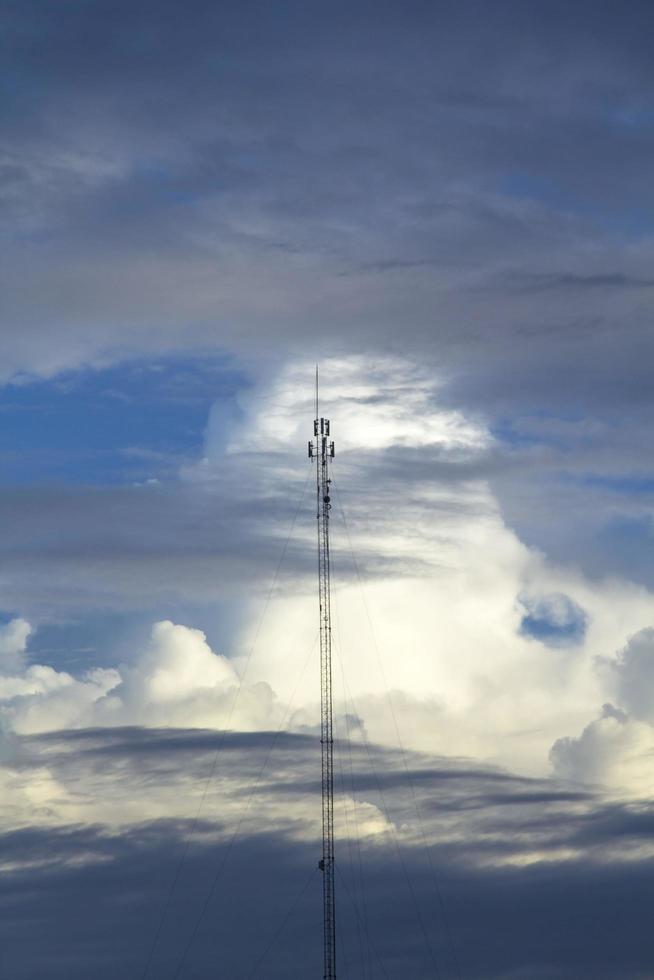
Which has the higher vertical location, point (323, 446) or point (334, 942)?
point (323, 446)

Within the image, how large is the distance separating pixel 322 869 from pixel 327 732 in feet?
38.8

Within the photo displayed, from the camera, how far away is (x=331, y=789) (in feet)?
641

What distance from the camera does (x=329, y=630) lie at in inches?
7761

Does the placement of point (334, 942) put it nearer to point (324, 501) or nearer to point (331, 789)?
point (331, 789)

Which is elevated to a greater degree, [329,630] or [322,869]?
[329,630]

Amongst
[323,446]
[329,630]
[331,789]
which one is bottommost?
[331,789]

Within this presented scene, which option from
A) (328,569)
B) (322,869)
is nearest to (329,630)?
(328,569)

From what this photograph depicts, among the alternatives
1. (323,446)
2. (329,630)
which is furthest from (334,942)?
(323,446)

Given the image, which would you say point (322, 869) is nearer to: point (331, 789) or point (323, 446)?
point (331, 789)

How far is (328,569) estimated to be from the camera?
652 ft

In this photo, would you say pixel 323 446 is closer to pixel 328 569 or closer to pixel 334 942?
pixel 328 569

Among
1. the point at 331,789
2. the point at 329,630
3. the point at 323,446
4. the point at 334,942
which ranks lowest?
the point at 334,942

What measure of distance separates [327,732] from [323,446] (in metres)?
24.9

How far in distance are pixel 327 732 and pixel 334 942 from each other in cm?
1791
